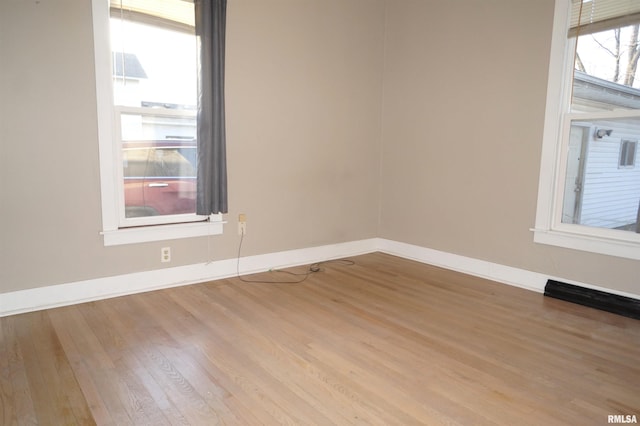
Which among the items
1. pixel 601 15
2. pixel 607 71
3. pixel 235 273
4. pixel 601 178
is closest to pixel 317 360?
pixel 235 273

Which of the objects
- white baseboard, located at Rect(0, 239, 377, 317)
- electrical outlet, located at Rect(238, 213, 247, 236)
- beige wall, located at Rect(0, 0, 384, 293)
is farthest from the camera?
electrical outlet, located at Rect(238, 213, 247, 236)

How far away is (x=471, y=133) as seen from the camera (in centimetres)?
387

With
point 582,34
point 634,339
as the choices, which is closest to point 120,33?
point 582,34

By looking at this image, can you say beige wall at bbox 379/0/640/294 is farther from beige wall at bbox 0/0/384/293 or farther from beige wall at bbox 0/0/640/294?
beige wall at bbox 0/0/384/293

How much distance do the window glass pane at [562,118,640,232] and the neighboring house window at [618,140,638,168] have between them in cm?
2

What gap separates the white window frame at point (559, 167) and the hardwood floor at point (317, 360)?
0.49 m

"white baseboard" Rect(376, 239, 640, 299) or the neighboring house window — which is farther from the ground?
the neighboring house window

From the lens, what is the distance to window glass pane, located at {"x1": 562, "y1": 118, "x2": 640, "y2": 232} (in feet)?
9.97

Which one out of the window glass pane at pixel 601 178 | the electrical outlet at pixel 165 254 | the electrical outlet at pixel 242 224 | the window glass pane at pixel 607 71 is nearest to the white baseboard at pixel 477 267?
the window glass pane at pixel 601 178

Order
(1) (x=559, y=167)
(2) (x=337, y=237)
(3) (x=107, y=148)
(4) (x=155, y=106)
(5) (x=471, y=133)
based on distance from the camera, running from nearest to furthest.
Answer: (3) (x=107, y=148) → (4) (x=155, y=106) → (1) (x=559, y=167) → (5) (x=471, y=133) → (2) (x=337, y=237)

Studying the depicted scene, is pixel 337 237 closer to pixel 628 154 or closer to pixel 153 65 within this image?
pixel 153 65

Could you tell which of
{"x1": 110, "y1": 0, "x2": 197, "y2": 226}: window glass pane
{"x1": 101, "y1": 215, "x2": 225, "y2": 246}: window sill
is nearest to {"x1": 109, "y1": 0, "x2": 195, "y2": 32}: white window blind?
{"x1": 110, "y1": 0, "x2": 197, "y2": 226}: window glass pane

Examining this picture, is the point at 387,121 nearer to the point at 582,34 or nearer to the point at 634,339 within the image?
the point at 582,34

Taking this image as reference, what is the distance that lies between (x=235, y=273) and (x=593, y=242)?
2.89 metres
